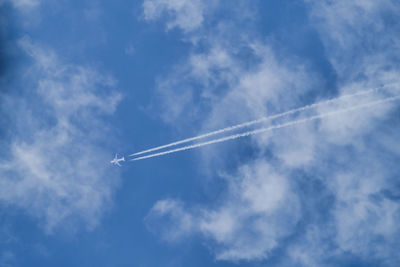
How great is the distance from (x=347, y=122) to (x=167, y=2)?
181 ft

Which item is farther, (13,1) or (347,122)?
(13,1)

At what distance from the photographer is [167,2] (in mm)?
101812

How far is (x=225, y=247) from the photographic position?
326 ft

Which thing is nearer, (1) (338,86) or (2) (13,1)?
(1) (338,86)

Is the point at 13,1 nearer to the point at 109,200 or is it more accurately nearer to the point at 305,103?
the point at 109,200

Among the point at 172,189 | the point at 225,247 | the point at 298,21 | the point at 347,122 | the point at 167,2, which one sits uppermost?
the point at 167,2

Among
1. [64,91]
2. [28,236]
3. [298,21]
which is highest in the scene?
[298,21]

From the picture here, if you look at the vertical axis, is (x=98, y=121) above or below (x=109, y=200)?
above

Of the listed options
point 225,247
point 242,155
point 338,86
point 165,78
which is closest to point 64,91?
point 165,78

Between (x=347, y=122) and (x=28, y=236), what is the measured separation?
85900 millimetres

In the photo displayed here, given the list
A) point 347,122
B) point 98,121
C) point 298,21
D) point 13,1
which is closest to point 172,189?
point 98,121

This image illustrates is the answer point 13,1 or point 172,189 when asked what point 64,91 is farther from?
point 172,189

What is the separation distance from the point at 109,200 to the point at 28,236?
75.9ft

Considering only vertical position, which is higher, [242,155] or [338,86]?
[338,86]
